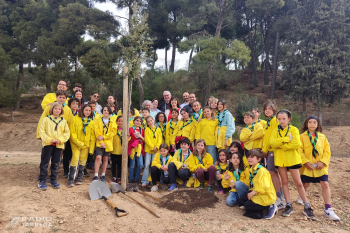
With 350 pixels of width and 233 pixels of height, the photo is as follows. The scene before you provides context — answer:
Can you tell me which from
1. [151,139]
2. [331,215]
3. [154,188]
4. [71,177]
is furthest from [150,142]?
[331,215]

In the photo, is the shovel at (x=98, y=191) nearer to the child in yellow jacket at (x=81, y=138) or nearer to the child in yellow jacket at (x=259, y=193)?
the child in yellow jacket at (x=81, y=138)

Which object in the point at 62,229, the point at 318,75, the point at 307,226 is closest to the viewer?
the point at 62,229

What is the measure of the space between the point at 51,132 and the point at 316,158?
16.7 ft

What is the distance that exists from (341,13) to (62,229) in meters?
20.8

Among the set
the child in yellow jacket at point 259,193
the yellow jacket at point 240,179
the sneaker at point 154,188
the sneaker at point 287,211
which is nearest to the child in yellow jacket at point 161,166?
the sneaker at point 154,188

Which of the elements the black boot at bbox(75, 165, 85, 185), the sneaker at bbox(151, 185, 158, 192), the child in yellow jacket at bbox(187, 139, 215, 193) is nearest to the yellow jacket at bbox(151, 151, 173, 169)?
the sneaker at bbox(151, 185, 158, 192)

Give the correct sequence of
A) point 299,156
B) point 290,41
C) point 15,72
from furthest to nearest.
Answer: point 290,41, point 15,72, point 299,156

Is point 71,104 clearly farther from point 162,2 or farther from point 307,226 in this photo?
point 162,2

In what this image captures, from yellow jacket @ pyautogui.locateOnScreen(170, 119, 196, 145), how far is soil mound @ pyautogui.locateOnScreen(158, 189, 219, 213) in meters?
1.39

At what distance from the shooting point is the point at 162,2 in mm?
19797

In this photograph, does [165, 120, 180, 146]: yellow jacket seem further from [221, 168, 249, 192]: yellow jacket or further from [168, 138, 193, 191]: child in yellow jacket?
[221, 168, 249, 192]: yellow jacket

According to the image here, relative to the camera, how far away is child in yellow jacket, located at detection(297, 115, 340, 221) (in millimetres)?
4379

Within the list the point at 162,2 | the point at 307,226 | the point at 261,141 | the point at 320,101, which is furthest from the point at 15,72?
the point at 320,101

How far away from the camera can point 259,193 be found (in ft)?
13.9
